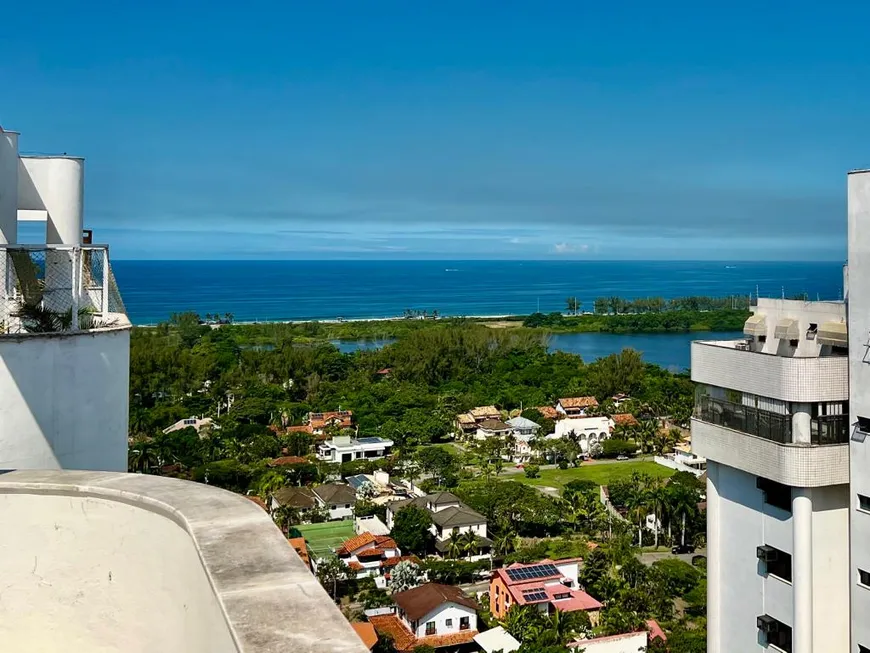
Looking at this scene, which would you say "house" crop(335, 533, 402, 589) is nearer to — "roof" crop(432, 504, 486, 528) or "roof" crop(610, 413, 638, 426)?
"roof" crop(432, 504, 486, 528)

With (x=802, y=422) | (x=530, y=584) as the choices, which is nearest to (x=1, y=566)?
(x=802, y=422)

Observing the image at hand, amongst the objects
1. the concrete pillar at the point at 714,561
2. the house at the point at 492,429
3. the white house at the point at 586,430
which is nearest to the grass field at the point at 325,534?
the house at the point at 492,429

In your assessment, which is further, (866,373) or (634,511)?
(634,511)

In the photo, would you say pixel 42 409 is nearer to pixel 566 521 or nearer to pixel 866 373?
pixel 866 373

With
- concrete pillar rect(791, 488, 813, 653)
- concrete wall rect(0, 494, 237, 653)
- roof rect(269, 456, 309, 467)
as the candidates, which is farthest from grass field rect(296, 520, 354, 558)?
concrete wall rect(0, 494, 237, 653)

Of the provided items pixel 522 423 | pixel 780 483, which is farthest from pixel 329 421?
pixel 780 483

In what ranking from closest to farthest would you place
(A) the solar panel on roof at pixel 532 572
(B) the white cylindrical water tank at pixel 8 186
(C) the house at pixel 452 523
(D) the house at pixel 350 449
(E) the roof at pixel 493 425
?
1. (B) the white cylindrical water tank at pixel 8 186
2. (A) the solar panel on roof at pixel 532 572
3. (C) the house at pixel 452 523
4. (D) the house at pixel 350 449
5. (E) the roof at pixel 493 425

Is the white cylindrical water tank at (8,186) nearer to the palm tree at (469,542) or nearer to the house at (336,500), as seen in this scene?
the palm tree at (469,542)
